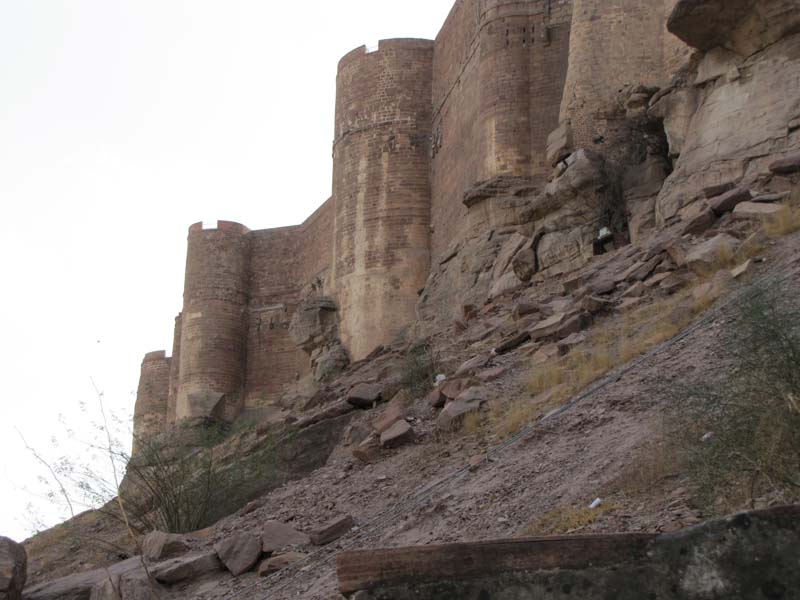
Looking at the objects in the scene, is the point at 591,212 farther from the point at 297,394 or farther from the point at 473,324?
the point at 297,394

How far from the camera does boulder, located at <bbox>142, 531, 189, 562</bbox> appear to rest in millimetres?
7637

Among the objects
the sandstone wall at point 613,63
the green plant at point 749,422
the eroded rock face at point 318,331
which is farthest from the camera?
the eroded rock face at point 318,331

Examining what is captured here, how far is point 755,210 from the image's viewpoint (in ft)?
30.7

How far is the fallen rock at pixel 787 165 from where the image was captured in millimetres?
9680

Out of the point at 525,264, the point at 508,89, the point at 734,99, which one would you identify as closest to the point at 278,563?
the point at 525,264

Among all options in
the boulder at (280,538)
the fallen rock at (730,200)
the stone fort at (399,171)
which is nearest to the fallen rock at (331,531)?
the boulder at (280,538)

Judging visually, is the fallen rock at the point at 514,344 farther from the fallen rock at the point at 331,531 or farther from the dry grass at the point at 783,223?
the fallen rock at the point at 331,531

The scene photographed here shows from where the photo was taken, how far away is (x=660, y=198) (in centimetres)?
1122

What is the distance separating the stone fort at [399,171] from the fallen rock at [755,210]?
3796mm

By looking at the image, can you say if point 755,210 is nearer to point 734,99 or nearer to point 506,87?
point 734,99

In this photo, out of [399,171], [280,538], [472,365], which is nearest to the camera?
[280,538]

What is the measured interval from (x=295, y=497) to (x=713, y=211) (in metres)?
4.81

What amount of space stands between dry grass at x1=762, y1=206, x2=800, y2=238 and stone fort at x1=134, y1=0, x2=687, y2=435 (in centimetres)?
459

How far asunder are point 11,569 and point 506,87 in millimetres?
10278
